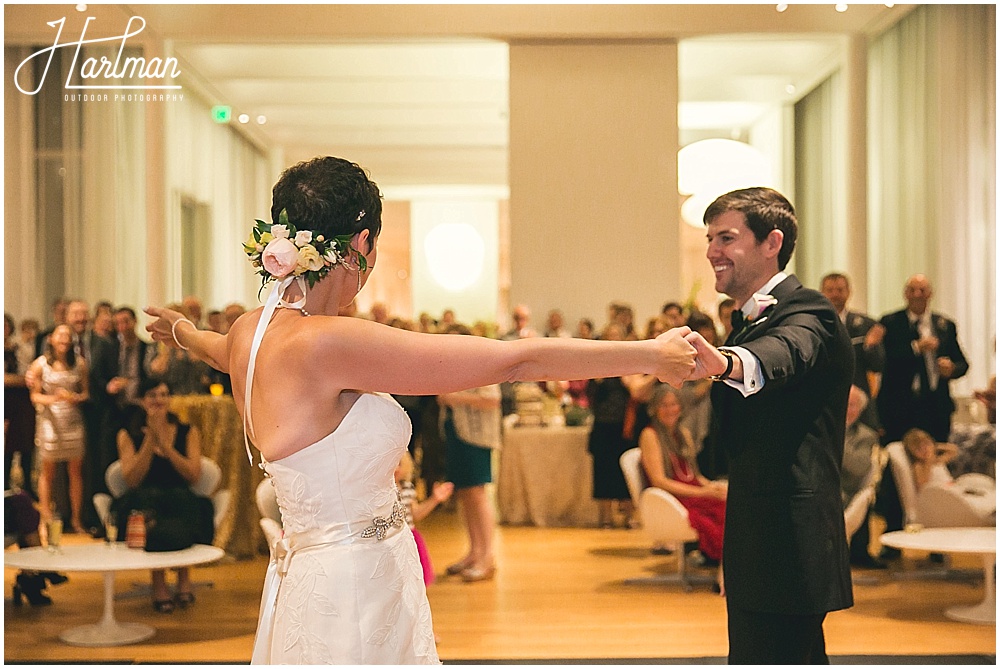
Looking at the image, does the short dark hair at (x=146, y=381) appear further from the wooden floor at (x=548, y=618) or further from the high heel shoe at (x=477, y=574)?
the high heel shoe at (x=477, y=574)

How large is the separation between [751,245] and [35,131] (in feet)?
32.1

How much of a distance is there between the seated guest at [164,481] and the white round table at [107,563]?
0.21 metres

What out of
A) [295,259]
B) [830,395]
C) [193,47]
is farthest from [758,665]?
[193,47]

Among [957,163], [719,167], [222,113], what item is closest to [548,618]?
[719,167]

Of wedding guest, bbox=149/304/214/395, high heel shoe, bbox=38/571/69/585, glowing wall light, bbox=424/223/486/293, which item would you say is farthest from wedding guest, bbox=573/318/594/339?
glowing wall light, bbox=424/223/486/293

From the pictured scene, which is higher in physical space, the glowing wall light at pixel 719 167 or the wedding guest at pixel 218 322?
the glowing wall light at pixel 719 167

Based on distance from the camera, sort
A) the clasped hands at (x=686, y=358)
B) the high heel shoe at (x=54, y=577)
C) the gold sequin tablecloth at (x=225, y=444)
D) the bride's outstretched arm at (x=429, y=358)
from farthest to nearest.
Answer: the gold sequin tablecloth at (x=225, y=444) → the high heel shoe at (x=54, y=577) → the clasped hands at (x=686, y=358) → the bride's outstretched arm at (x=429, y=358)

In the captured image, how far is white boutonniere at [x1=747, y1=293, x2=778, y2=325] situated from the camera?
8.13ft

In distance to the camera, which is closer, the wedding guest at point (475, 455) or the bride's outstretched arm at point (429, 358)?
the bride's outstretched arm at point (429, 358)

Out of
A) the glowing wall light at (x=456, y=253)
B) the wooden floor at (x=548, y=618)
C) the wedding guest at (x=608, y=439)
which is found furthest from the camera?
the glowing wall light at (x=456, y=253)

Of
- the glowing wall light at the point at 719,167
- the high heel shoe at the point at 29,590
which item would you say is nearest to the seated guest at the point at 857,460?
the glowing wall light at the point at 719,167

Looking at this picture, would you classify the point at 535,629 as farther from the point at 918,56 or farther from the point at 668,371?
the point at 918,56

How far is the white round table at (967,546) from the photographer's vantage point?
511 cm

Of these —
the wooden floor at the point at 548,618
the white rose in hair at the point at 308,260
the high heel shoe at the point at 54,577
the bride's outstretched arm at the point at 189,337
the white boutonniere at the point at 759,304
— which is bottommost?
the wooden floor at the point at 548,618
